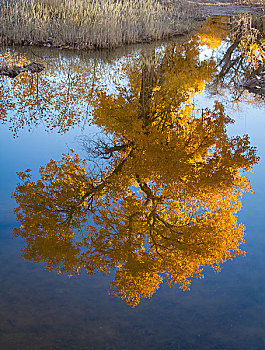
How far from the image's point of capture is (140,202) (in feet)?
13.1

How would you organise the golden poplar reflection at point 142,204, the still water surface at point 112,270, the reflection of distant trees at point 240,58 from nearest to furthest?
the still water surface at point 112,270 → the golden poplar reflection at point 142,204 → the reflection of distant trees at point 240,58

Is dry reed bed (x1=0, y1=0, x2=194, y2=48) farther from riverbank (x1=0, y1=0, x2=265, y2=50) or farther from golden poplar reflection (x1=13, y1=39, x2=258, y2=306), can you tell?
golden poplar reflection (x1=13, y1=39, x2=258, y2=306)

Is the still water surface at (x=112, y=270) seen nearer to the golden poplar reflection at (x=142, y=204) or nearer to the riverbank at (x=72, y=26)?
the golden poplar reflection at (x=142, y=204)

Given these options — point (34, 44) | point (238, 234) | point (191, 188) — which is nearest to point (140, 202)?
point (191, 188)

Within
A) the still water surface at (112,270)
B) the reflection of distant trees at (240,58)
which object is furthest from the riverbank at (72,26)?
the still water surface at (112,270)

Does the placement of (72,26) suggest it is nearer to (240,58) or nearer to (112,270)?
(240,58)

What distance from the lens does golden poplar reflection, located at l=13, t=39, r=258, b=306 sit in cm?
324

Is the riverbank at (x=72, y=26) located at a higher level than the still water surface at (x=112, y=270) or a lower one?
higher

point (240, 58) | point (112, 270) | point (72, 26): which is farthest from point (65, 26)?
point (112, 270)

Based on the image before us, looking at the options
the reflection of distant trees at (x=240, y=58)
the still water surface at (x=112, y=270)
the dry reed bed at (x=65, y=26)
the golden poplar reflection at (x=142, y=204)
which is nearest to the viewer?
the still water surface at (x=112, y=270)

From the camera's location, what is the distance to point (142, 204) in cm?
396

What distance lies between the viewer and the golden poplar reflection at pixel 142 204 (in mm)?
3240

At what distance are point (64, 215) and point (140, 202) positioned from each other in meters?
0.73

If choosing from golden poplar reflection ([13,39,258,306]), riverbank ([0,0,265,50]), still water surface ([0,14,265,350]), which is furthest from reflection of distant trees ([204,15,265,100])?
golden poplar reflection ([13,39,258,306])
